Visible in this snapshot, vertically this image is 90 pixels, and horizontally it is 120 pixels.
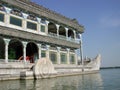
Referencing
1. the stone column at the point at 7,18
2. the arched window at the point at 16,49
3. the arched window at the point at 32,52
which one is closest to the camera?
the stone column at the point at 7,18

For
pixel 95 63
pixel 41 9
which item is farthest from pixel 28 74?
pixel 95 63

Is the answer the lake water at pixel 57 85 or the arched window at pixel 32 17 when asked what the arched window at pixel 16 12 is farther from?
the lake water at pixel 57 85

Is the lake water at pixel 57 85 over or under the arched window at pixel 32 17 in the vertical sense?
under

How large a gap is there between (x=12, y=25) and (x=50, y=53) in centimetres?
785

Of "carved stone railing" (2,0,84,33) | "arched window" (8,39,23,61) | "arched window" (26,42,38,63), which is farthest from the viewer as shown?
"arched window" (26,42,38,63)

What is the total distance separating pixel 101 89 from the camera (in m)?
13.6

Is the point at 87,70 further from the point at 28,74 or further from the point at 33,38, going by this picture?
the point at 28,74

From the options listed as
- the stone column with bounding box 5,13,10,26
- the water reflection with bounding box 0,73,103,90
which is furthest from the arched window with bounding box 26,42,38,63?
the water reflection with bounding box 0,73,103,90

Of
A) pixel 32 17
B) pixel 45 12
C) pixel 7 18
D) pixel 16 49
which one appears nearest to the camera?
pixel 7 18

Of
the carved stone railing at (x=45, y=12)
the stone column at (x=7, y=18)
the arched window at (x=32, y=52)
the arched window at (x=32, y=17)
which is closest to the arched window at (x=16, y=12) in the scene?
the carved stone railing at (x=45, y=12)

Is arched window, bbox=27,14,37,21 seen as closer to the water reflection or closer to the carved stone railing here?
the carved stone railing

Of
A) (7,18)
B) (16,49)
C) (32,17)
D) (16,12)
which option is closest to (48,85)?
(7,18)

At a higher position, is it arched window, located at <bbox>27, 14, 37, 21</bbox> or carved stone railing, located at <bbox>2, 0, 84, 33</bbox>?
carved stone railing, located at <bbox>2, 0, 84, 33</bbox>

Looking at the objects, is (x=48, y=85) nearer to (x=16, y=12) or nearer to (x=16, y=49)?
(x=16, y=12)
